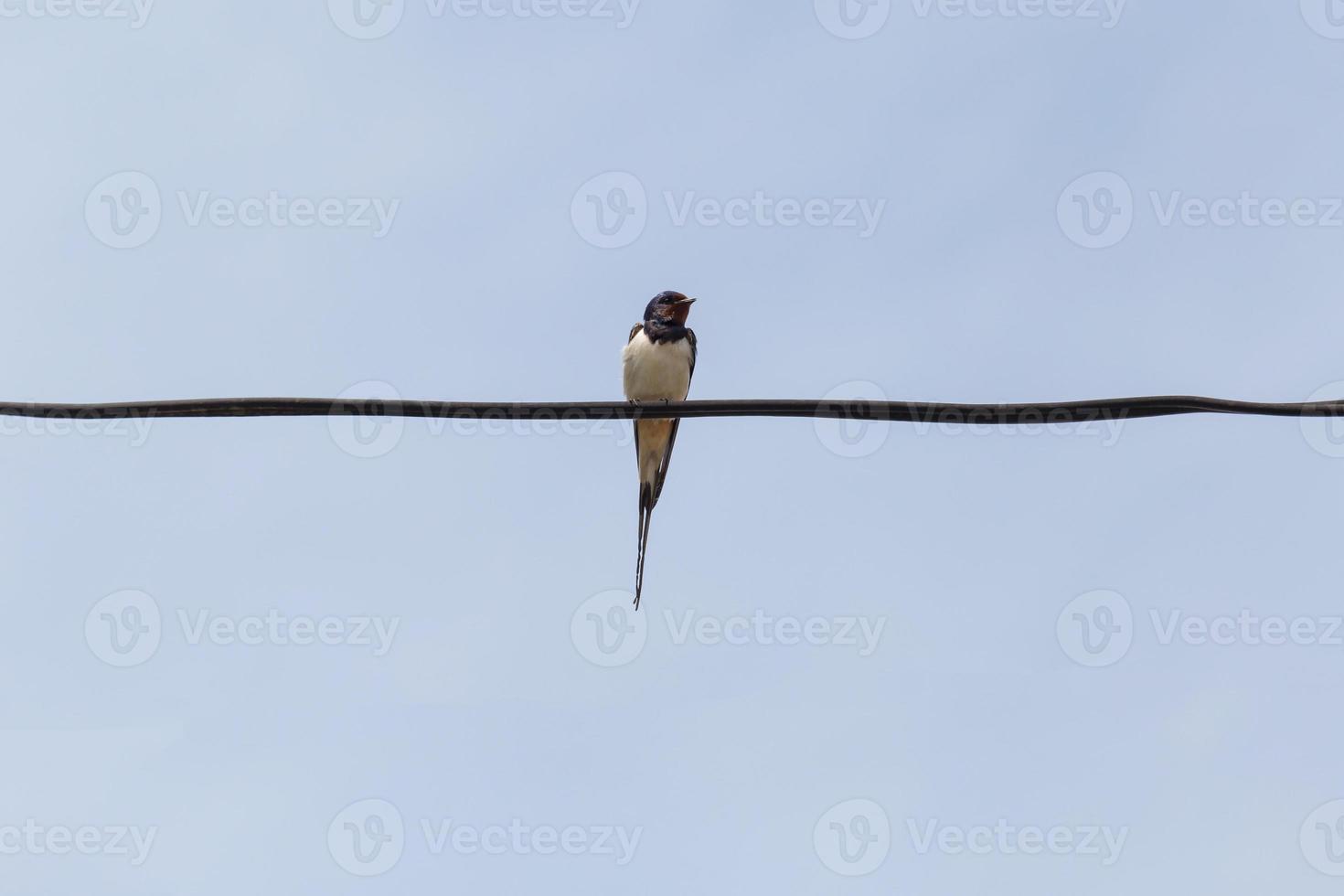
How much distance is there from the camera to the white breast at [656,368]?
9117 mm

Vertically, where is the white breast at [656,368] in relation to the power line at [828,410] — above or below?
above

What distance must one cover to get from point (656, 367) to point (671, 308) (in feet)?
1.30

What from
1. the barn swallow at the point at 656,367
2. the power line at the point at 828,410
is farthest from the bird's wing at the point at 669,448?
the power line at the point at 828,410

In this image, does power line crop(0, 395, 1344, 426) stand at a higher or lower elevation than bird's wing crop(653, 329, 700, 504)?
lower

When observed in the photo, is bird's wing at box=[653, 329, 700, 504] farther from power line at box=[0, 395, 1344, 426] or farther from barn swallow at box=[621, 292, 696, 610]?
power line at box=[0, 395, 1344, 426]

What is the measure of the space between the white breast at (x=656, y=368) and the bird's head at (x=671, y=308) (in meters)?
0.15

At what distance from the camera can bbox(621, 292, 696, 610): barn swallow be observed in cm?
912

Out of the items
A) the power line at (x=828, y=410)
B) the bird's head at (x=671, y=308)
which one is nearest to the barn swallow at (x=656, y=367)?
the bird's head at (x=671, y=308)

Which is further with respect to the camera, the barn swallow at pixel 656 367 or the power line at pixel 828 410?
the barn swallow at pixel 656 367

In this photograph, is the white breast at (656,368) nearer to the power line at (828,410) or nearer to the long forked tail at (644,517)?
the long forked tail at (644,517)

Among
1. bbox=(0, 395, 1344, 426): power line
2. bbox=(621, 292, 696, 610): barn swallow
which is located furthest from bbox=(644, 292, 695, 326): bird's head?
bbox=(0, 395, 1344, 426): power line

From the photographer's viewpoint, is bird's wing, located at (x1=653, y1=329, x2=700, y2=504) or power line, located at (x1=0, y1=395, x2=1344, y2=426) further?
bird's wing, located at (x1=653, y1=329, x2=700, y2=504)

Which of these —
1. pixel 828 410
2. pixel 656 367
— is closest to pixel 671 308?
pixel 656 367

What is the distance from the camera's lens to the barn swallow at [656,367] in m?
9.12
